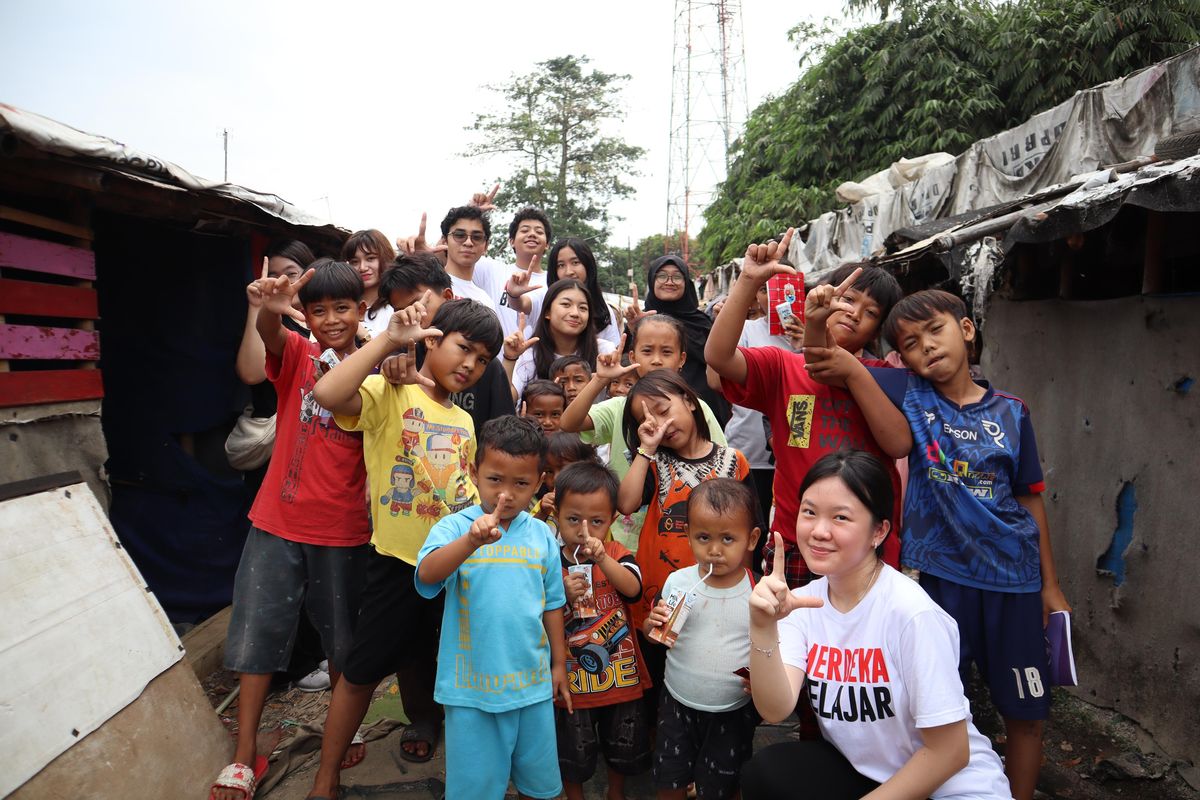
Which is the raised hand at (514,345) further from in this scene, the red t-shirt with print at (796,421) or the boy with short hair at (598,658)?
the red t-shirt with print at (796,421)

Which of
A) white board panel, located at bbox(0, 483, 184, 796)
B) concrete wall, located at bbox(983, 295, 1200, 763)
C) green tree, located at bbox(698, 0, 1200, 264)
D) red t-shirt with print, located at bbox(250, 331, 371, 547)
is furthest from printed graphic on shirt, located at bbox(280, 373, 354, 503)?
green tree, located at bbox(698, 0, 1200, 264)

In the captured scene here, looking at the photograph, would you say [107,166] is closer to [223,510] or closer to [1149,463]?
[223,510]

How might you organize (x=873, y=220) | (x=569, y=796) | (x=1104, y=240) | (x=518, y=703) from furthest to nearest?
(x=873, y=220) < (x=1104, y=240) < (x=569, y=796) < (x=518, y=703)

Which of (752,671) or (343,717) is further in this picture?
(343,717)

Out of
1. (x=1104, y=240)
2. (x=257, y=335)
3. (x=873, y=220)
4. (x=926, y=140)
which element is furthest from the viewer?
(x=926, y=140)

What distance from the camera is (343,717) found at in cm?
274

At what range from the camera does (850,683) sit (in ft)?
6.49

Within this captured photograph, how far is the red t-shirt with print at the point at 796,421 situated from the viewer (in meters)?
2.69

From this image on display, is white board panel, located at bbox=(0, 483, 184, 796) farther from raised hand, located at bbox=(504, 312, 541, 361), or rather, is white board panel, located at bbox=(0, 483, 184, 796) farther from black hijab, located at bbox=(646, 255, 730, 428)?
black hijab, located at bbox=(646, 255, 730, 428)

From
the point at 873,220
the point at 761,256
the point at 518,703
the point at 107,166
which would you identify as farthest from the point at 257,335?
the point at 873,220

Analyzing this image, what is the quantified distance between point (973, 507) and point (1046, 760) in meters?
1.74

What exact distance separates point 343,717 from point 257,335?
1.54 meters

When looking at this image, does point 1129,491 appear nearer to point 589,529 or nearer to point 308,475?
point 589,529

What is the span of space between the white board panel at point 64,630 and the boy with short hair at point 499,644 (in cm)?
116
